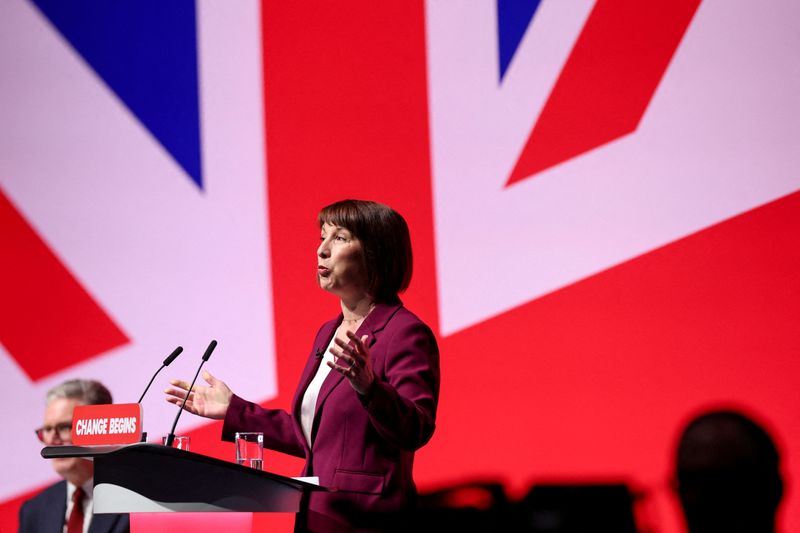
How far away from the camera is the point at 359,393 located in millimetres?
1986

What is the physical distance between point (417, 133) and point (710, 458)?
1526 millimetres

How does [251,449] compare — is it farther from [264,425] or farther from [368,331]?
[368,331]

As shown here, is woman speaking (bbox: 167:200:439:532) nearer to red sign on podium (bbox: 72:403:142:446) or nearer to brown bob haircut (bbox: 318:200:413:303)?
brown bob haircut (bbox: 318:200:413:303)

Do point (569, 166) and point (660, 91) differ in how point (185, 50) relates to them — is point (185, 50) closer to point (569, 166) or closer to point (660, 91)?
point (569, 166)

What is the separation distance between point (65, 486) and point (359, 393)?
1455 mm

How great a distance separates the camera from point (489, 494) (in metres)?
3.19

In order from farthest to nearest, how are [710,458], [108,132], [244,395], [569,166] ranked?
[108,132] < [244,395] < [569,166] < [710,458]

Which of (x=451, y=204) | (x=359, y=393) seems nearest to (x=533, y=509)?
(x=451, y=204)

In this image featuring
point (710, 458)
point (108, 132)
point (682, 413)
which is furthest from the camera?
point (108, 132)

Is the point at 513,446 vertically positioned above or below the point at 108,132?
below

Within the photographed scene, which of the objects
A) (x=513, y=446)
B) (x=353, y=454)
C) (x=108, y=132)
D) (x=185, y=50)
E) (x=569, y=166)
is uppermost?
(x=185, y=50)

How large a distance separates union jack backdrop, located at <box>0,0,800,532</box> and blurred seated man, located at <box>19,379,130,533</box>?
48 centimetres

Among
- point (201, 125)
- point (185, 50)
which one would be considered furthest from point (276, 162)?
point (185, 50)

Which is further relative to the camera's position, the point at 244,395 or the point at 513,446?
the point at 244,395
